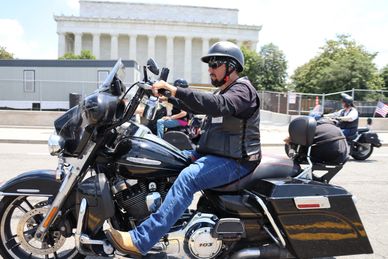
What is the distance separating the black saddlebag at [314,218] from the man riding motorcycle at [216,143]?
36 cm

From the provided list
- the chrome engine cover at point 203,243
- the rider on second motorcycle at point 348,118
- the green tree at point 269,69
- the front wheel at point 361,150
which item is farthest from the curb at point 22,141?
the green tree at point 269,69

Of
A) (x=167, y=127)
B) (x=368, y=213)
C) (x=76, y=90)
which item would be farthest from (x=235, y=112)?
(x=76, y=90)

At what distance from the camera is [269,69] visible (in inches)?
2229

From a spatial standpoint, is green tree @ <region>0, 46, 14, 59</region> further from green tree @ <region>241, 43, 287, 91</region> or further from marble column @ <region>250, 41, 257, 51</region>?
marble column @ <region>250, 41, 257, 51</region>

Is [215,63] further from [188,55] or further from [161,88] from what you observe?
[188,55]

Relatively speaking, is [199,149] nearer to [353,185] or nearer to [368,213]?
[368,213]

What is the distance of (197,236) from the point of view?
3.32 m

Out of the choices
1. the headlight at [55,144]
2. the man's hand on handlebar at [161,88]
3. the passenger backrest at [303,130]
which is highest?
the man's hand on handlebar at [161,88]

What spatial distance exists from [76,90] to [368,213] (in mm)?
19829

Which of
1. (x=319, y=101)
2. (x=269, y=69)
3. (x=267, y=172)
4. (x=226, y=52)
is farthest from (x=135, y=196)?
(x=269, y=69)

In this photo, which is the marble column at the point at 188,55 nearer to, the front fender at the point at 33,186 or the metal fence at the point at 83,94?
the metal fence at the point at 83,94

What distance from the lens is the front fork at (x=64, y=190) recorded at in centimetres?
338

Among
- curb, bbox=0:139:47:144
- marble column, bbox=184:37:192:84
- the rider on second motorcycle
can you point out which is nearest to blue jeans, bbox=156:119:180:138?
the rider on second motorcycle

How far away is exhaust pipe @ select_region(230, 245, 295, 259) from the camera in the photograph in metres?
3.41
